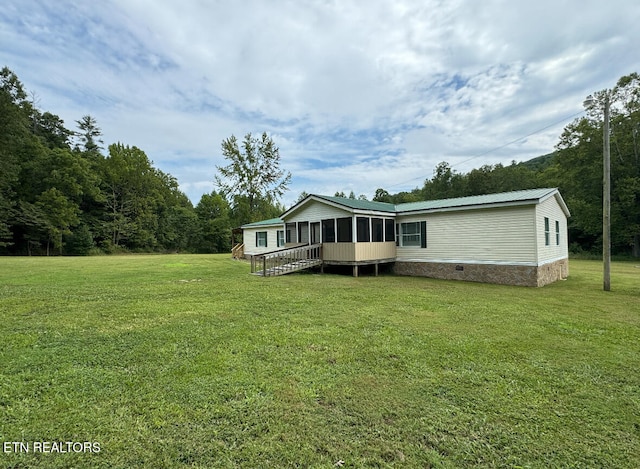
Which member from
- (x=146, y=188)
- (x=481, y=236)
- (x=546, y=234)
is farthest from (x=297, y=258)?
(x=146, y=188)

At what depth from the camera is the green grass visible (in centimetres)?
220

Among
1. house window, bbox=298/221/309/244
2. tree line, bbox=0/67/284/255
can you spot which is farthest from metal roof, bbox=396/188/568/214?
tree line, bbox=0/67/284/255

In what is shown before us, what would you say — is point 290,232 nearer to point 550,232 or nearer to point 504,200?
point 504,200

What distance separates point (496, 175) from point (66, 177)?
160ft

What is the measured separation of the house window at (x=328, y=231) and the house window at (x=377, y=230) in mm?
1759

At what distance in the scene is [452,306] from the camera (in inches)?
275

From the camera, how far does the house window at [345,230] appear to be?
503 inches

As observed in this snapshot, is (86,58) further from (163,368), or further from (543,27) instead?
(543,27)

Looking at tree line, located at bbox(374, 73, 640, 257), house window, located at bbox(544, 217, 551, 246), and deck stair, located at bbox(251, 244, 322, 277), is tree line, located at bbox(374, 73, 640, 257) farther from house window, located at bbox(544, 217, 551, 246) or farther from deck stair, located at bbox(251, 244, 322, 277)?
deck stair, located at bbox(251, 244, 322, 277)

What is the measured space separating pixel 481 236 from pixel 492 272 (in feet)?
4.63

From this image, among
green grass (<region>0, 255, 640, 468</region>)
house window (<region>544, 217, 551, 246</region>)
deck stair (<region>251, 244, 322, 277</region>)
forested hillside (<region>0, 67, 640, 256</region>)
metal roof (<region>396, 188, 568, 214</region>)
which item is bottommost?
green grass (<region>0, 255, 640, 468</region>)

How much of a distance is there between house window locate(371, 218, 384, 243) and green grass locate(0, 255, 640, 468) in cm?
676

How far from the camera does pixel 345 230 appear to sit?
13000 millimetres

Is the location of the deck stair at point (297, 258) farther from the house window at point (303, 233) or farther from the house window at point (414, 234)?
the house window at point (414, 234)
